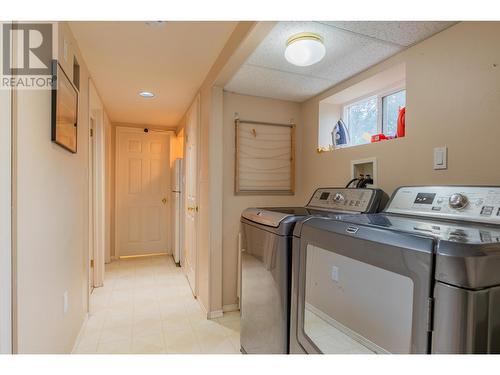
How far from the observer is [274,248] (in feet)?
4.64

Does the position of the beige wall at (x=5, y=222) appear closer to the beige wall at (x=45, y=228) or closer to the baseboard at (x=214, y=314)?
the beige wall at (x=45, y=228)

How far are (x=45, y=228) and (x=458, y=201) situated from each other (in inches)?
75.4

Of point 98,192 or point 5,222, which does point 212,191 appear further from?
point 98,192

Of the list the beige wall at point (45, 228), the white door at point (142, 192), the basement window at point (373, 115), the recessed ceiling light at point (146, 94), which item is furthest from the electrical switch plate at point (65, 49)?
the white door at point (142, 192)

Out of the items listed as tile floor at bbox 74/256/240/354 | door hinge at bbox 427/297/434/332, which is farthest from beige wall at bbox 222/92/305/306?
door hinge at bbox 427/297/434/332

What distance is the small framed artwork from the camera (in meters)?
1.41

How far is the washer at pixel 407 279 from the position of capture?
654mm

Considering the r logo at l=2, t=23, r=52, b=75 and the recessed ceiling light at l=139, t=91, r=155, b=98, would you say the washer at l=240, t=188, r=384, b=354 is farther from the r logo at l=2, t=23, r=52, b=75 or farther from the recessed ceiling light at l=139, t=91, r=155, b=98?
the recessed ceiling light at l=139, t=91, r=155, b=98

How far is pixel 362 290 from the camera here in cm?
90

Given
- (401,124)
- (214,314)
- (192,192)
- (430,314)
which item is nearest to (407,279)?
(430,314)
